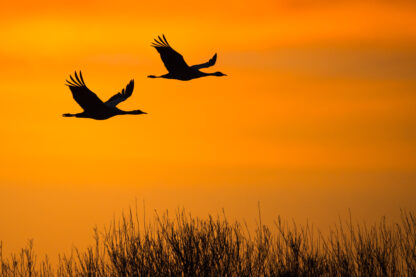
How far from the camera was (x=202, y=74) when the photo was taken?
75.2 ft

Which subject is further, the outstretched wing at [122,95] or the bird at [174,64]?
the outstretched wing at [122,95]

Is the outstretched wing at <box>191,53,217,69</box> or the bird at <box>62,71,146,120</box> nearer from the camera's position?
the bird at <box>62,71,146,120</box>

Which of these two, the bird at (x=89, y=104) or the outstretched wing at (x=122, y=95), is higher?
the outstretched wing at (x=122, y=95)

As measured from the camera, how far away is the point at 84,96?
65.5 feet

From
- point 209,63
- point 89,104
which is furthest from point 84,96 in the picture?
point 209,63

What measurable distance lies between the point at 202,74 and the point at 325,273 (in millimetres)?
8527

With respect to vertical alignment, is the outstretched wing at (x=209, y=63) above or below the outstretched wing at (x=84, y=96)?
above

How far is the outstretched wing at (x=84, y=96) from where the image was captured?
1969cm

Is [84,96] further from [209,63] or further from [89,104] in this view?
[209,63]

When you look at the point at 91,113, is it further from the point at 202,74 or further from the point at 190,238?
the point at 190,238

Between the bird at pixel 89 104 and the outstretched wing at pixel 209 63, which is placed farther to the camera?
the outstretched wing at pixel 209 63

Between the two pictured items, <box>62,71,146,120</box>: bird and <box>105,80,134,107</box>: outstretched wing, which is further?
<box>105,80,134,107</box>: outstretched wing

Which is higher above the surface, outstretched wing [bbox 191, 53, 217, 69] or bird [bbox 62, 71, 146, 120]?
outstretched wing [bbox 191, 53, 217, 69]

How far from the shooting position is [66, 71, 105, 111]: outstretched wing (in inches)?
775
